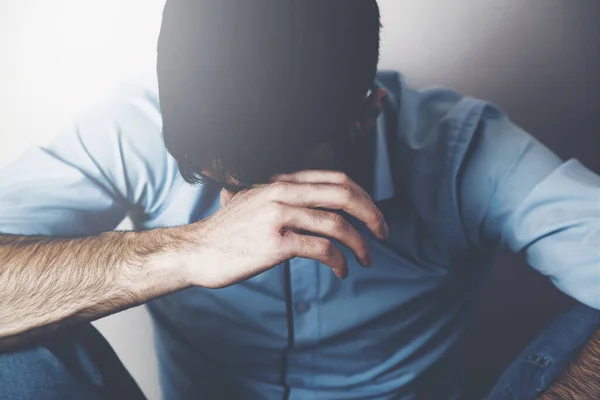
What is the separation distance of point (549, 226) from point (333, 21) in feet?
1.28

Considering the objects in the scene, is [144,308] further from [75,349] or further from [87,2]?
[87,2]

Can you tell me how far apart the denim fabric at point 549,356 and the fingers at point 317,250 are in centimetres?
25

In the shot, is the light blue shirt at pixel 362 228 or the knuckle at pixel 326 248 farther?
the light blue shirt at pixel 362 228

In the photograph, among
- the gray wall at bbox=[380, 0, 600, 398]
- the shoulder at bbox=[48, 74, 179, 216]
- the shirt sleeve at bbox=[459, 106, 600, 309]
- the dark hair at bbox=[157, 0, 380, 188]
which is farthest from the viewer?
the gray wall at bbox=[380, 0, 600, 398]

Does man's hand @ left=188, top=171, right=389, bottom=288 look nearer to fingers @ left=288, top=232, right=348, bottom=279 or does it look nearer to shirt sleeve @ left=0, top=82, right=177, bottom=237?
fingers @ left=288, top=232, right=348, bottom=279

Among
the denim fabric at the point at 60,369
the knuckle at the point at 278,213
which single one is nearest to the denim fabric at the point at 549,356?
the knuckle at the point at 278,213

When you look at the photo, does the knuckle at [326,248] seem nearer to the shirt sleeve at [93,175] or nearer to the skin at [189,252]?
the skin at [189,252]

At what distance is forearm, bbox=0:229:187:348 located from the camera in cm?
67

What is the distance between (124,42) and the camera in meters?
0.89

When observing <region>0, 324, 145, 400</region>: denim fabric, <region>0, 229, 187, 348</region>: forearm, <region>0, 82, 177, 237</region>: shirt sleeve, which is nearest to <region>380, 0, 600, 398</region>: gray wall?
<region>0, 82, 177, 237</region>: shirt sleeve

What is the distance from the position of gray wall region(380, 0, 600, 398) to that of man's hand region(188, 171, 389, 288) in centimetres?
45

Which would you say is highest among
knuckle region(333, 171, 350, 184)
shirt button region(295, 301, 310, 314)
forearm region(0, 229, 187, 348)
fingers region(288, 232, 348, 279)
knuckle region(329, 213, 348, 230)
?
knuckle region(333, 171, 350, 184)

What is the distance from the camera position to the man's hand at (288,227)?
61 cm

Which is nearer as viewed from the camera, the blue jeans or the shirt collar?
the blue jeans
